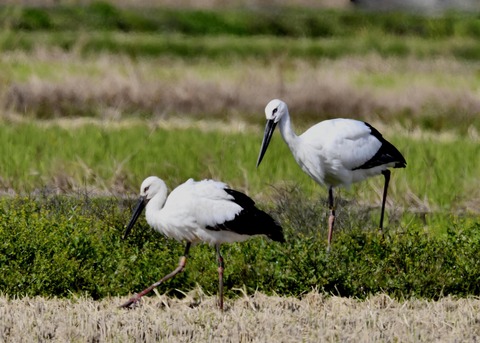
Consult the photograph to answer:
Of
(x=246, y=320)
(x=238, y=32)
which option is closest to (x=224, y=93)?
(x=238, y=32)

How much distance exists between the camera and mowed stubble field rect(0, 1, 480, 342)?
682 cm

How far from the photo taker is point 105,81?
60.1 feet

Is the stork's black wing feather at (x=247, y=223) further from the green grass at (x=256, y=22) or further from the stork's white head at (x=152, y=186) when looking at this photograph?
the green grass at (x=256, y=22)

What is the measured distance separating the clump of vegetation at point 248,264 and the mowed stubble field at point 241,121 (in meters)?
0.15

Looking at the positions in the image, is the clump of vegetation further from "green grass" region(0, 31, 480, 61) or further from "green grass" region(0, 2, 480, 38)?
"green grass" region(0, 2, 480, 38)

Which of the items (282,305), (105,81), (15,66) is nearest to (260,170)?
(282,305)

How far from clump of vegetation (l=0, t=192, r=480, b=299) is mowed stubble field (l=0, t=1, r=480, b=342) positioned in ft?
0.51

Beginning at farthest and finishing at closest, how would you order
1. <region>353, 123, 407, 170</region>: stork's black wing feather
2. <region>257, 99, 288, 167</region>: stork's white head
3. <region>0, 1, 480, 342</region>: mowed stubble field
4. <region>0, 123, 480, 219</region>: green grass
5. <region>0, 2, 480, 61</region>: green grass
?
1. <region>0, 2, 480, 61</region>: green grass
2. <region>0, 123, 480, 219</region>: green grass
3. <region>353, 123, 407, 170</region>: stork's black wing feather
4. <region>257, 99, 288, 167</region>: stork's white head
5. <region>0, 1, 480, 342</region>: mowed stubble field

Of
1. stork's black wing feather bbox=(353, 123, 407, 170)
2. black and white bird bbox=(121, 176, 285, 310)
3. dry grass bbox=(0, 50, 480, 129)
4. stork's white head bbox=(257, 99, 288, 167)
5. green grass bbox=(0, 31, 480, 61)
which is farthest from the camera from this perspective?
green grass bbox=(0, 31, 480, 61)

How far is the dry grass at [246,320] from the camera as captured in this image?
6617 millimetres

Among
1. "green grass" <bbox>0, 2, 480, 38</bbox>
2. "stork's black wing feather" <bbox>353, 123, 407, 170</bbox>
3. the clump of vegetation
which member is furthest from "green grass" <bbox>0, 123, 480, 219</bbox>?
"green grass" <bbox>0, 2, 480, 38</bbox>

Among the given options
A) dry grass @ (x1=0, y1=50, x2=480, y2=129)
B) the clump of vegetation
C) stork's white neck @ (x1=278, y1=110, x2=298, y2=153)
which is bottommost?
dry grass @ (x1=0, y1=50, x2=480, y2=129)

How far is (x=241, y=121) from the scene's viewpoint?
678 inches

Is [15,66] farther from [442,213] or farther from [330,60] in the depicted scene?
[442,213]
